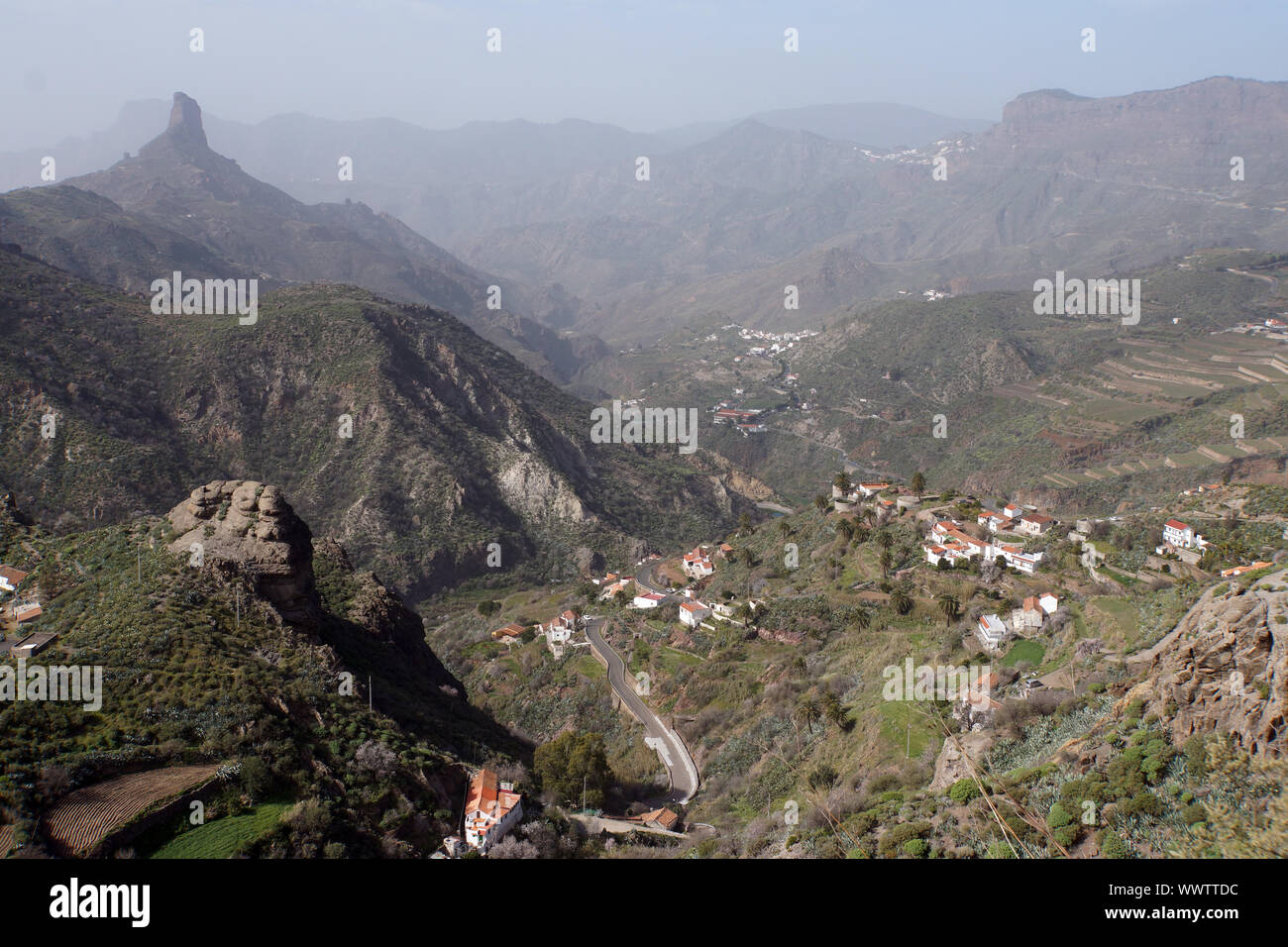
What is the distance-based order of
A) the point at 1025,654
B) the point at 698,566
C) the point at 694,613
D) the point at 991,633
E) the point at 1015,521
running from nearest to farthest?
the point at 1025,654 < the point at 991,633 < the point at 694,613 < the point at 1015,521 < the point at 698,566

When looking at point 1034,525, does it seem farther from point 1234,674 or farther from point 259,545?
point 259,545

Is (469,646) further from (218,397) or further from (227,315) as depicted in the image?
(227,315)

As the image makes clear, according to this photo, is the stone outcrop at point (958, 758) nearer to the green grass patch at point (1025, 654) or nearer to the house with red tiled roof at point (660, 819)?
the green grass patch at point (1025, 654)

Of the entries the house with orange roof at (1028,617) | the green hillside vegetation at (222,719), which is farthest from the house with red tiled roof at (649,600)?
the house with orange roof at (1028,617)

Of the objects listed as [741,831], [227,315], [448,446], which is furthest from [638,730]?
[227,315]

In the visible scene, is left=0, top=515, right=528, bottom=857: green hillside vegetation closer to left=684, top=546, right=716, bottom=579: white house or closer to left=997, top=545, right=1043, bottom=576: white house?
left=997, top=545, right=1043, bottom=576: white house

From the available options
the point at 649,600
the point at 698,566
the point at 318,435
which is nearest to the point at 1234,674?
the point at 649,600
